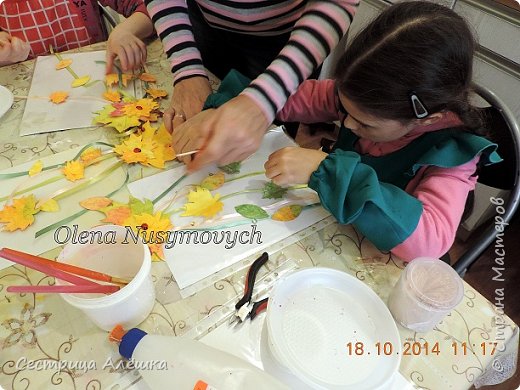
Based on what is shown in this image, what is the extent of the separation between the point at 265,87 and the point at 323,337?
1.64 ft

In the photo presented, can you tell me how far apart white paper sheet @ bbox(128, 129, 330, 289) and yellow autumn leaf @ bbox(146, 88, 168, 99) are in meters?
0.26

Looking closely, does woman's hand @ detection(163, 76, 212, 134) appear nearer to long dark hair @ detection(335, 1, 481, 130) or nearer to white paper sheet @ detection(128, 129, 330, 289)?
white paper sheet @ detection(128, 129, 330, 289)

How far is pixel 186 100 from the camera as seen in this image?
2.94 feet

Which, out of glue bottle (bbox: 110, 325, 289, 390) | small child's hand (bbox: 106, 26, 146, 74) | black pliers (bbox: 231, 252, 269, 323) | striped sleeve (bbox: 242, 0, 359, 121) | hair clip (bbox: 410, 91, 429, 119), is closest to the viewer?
glue bottle (bbox: 110, 325, 289, 390)

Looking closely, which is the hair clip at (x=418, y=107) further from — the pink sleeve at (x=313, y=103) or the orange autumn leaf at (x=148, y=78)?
the orange autumn leaf at (x=148, y=78)

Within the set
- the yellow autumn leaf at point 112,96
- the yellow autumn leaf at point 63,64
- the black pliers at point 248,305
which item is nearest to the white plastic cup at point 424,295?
the black pliers at point 248,305

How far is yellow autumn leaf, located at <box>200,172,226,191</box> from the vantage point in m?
0.76

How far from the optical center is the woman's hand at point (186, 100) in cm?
86

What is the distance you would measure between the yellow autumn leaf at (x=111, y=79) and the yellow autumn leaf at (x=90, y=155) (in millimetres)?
248

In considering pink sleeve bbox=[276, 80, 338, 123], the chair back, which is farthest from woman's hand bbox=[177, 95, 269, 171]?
the chair back

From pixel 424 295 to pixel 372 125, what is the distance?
1.19ft

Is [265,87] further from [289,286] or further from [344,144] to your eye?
[289,286]

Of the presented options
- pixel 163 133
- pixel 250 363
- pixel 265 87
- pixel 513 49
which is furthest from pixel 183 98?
pixel 513 49

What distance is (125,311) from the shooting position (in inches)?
20.6
